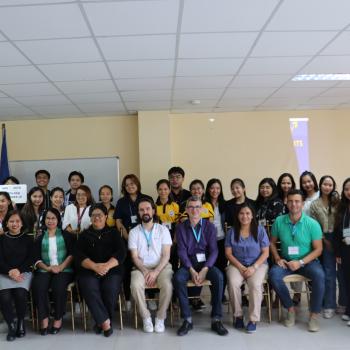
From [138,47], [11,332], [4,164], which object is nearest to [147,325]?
[11,332]

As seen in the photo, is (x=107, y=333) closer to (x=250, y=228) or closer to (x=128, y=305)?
(x=128, y=305)

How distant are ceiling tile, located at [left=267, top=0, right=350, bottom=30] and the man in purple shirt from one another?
1780 mm

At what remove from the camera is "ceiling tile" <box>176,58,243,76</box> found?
12.1 ft

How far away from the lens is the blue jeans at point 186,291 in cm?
328

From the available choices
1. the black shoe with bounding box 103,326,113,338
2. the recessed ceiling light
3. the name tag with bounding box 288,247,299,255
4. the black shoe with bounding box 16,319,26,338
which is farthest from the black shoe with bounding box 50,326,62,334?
the recessed ceiling light

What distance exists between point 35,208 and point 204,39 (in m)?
2.60

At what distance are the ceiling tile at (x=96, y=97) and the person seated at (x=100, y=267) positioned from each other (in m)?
1.88

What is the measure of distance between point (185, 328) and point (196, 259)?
0.64 m

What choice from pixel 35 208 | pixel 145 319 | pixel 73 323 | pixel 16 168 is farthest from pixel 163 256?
pixel 16 168

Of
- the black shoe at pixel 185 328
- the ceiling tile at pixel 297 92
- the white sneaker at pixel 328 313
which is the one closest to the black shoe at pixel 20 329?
the black shoe at pixel 185 328

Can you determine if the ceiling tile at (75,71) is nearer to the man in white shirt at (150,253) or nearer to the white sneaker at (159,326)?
the man in white shirt at (150,253)

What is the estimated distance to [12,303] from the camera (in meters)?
3.31

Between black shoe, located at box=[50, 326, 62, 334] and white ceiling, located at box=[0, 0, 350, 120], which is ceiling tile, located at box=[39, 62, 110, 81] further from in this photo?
black shoe, located at box=[50, 326, 62, 334]

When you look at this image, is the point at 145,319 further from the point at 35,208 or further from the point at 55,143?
the point at 55,143
